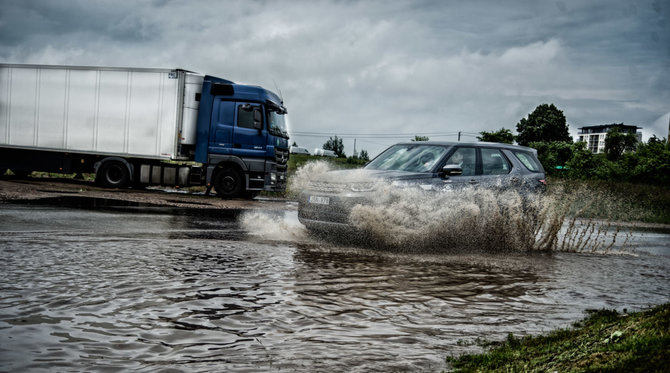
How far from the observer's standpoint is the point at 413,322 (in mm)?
4680

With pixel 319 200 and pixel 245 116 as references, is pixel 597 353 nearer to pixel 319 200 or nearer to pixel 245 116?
pixel 319 200

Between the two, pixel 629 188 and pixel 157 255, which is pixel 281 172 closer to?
pixel 157 255

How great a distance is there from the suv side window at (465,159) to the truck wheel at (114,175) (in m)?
13.7

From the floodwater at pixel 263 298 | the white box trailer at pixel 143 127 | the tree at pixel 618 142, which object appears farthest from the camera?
the tree at pixel 618 142

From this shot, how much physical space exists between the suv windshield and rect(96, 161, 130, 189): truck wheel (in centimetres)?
1237

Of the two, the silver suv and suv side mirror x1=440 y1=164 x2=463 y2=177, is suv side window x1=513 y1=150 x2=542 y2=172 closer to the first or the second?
the silver suv

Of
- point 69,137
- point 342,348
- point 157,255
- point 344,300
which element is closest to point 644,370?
point 342,348

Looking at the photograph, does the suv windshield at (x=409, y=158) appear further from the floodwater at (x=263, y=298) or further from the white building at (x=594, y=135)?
the white building at (x=594, y=135)

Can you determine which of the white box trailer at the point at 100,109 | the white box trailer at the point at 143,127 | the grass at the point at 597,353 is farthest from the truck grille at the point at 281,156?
the grass at the point at 597,353

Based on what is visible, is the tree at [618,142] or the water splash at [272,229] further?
the tree at [618,142]

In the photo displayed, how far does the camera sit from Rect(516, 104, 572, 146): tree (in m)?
80.2

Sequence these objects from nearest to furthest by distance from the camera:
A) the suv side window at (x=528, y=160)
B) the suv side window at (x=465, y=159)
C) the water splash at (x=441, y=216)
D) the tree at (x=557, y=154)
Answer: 1. the water splash at (x=441, y=216)
2. the suv side window at (x=465, y=159)
3. the suv side window at (x=528, y=160)
4. the tree at (x=557, y=154)

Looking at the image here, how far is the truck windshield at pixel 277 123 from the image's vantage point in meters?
19.4

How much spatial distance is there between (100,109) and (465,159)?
14675 millimetres
